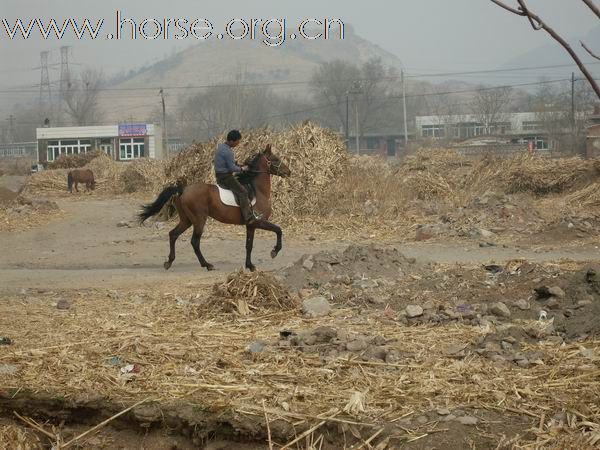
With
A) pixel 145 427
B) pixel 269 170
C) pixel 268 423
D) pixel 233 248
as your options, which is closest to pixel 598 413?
pixel 268 423

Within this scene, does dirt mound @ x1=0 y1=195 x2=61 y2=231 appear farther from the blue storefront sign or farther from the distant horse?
the blue storefront sign

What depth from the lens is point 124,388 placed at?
705 centimetres

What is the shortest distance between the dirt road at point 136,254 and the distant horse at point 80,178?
1674 centimetres

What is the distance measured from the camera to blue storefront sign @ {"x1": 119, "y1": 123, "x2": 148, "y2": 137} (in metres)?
87.3

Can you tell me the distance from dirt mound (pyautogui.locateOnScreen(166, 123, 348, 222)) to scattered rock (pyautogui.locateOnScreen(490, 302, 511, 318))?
15.2 metres

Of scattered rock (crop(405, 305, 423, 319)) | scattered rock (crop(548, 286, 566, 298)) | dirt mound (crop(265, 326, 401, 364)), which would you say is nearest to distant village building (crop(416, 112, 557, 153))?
scattered rock (crop(548, 286, 566, 298))

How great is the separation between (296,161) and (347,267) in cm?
1326

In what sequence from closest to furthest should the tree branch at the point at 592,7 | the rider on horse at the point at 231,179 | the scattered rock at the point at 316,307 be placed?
1. the tree branch at the point at 592,7
2. the scattered rock at the point at 316,307
3. the rider on horse at the point at 231,179

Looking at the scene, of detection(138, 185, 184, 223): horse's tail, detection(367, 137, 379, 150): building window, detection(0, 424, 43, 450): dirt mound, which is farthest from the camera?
detection(367, 137, 379, 150): building window

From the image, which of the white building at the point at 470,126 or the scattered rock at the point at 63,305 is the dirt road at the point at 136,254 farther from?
the white building at the point at 470,126

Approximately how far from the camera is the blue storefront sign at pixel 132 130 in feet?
286

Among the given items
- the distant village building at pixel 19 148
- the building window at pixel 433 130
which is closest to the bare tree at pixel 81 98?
the distant village building at pixel 19 148

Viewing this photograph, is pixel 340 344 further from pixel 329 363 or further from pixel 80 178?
pixel 80 178

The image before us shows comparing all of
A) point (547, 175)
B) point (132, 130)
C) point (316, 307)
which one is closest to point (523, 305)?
point (316, 307)
